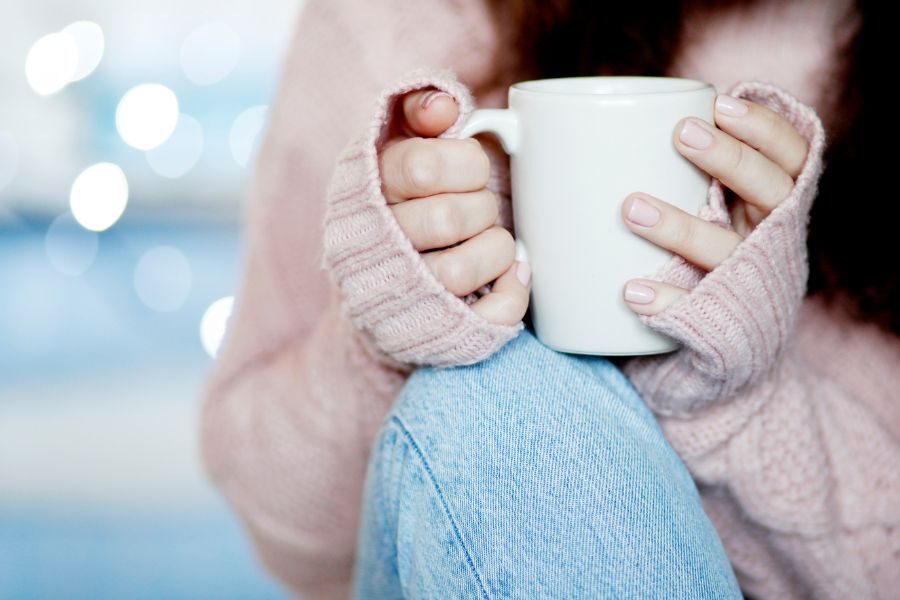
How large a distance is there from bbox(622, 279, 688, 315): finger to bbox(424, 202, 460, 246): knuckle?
0.12m

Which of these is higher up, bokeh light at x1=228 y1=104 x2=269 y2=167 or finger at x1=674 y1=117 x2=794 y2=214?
finger at x1=674 y1=117 x2=794 y2=214

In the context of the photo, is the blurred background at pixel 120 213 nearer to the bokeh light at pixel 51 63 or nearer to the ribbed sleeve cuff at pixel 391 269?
the bokeh light at pixel 51 63

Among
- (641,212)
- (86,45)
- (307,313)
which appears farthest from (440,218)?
(86,45)

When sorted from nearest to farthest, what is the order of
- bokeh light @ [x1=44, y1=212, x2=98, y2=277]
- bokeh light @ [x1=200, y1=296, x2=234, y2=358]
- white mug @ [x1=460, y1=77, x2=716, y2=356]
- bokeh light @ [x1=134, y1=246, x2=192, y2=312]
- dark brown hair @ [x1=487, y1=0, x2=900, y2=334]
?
white mug @ [x1=460, y1=77, x2=716, y2=356] < dark brown hair @ [x1=487, y1=0, x2=900, y2=334] < bokeh light @ [x1=200, y1=296, x2=234, y2=358] < bokeh light @ [x1=134, y1=246, x2=192, y2=312] < bokeh light @ [x1=44, y1=212, x2=98, y2=277]

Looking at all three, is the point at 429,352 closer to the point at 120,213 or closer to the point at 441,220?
the point at 441,220

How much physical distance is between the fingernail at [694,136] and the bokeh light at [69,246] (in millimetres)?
2109

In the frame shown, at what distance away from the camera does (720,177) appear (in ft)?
1.76

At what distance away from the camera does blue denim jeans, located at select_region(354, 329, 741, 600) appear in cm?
53

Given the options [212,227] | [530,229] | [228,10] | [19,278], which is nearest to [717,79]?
[530,229]

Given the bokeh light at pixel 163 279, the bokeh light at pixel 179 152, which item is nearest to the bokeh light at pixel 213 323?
the bokeh light at pixel 163 279

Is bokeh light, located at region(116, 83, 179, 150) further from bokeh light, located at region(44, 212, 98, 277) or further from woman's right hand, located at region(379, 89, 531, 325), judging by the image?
woman's right hand, located at region(379, 89, 531, 325)

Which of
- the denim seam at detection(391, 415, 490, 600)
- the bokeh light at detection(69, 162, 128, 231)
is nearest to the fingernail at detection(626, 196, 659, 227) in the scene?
the denim seam at detection(391, 415, 490, 600)

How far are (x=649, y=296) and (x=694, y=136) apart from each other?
0.10 m

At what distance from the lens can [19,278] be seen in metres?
2.29
